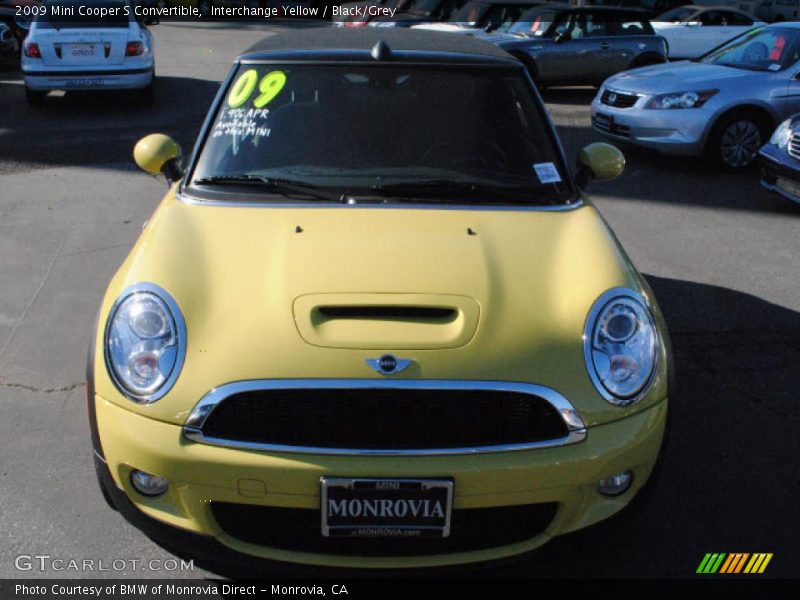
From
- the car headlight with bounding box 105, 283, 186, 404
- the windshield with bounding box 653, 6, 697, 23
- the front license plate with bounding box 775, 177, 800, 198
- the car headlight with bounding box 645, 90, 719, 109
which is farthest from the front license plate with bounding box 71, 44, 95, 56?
the windshield with bounding box 653, 6, 697, 23

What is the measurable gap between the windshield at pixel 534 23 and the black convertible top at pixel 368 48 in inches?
415

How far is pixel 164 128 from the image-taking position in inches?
441

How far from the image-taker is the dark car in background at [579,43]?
14.2 meters

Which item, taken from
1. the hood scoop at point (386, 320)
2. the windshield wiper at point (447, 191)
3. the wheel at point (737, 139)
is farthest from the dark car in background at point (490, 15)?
the hood scoop at point (386, 320)

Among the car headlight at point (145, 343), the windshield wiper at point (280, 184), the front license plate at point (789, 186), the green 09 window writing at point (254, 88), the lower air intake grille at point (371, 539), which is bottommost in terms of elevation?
the front license plate at point (789, 186)

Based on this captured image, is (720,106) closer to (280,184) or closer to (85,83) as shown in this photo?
(280,184)

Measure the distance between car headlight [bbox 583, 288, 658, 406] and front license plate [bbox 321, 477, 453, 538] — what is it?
1.93ft

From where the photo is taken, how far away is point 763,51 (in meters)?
9.80

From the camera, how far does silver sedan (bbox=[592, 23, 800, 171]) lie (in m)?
9.27

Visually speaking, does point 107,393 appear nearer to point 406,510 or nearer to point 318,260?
point 318,260

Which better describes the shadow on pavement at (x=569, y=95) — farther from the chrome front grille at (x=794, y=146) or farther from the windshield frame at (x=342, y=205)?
the windshield frame at (x=342, y=205)

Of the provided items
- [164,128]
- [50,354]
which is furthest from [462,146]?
[164,128]

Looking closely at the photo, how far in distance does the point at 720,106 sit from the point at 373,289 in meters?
7.41

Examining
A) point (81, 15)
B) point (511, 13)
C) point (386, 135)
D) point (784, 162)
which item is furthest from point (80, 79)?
point (386, 135)
